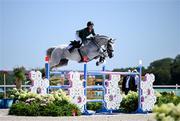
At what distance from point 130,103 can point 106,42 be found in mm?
1984

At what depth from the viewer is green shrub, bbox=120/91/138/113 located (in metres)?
14.1

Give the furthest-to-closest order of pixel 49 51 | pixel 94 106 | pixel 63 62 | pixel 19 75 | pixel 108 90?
pixel 19 75, pixel 49 51, pixel 63 62, pixel 94 106, pixel 108 90

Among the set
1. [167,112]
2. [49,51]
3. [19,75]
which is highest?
[49,51]

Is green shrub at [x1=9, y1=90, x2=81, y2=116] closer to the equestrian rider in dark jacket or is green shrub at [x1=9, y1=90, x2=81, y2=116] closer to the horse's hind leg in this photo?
the equestrian rider in dark jacket

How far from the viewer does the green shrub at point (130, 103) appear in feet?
46.2

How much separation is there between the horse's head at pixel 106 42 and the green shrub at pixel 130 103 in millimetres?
1369

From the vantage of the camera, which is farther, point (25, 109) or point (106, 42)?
point (106, 42)

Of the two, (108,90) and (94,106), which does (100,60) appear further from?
(108,90)

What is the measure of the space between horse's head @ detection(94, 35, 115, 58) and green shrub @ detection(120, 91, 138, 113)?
53.9 inches

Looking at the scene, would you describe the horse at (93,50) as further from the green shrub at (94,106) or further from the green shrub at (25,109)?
the green shrub at (25,109)

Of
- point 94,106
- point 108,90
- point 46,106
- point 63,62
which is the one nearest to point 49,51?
point 63,62

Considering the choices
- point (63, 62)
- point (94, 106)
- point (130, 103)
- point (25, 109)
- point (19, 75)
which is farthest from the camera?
point (19, 75)

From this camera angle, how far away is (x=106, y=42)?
47.2 ft

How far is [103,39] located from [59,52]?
72.5 inches
